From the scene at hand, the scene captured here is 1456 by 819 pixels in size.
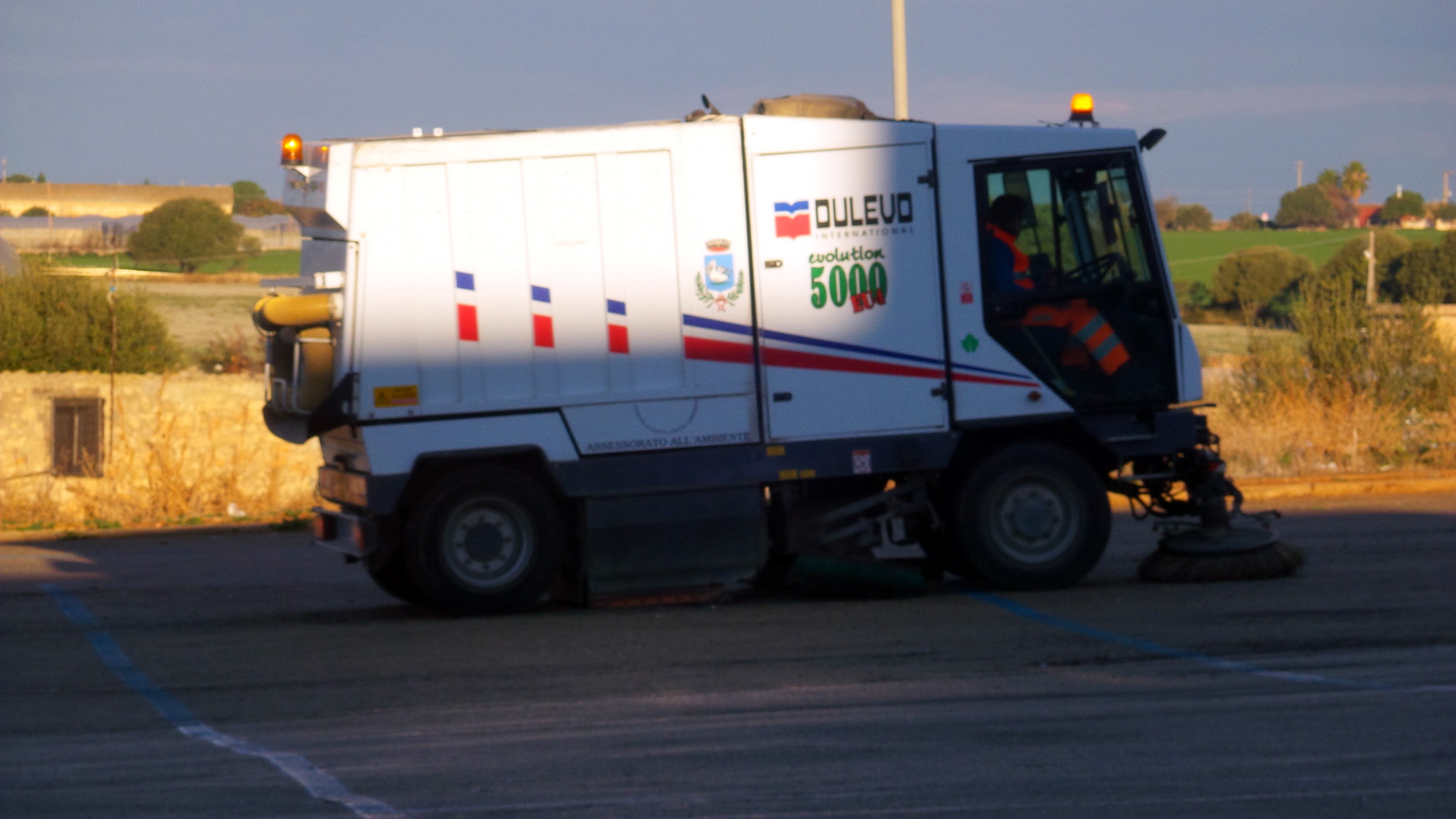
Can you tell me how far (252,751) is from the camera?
5918 mm

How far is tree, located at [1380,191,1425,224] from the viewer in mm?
106750

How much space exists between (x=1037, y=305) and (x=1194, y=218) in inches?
4144

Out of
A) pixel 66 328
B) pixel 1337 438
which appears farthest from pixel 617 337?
pixel 66 328

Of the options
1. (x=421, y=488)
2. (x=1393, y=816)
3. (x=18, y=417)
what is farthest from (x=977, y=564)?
(x=18, y=417)

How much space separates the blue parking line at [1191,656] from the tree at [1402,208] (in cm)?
10781

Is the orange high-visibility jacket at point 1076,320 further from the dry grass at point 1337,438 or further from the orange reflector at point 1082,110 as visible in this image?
the dry grass at point 1337,438

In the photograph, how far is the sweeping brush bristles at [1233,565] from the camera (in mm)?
9734

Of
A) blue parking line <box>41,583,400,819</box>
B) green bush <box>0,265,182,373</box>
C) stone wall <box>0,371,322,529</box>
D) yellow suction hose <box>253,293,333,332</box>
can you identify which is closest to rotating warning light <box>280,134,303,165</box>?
yellow suction hose <box>253,293,333,332</box>

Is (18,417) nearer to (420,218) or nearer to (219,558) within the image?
(219,558)

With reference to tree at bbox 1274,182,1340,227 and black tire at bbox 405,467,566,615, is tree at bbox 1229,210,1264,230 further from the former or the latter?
black tire at bbox 405,467,566,615

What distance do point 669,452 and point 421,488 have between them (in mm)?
1552

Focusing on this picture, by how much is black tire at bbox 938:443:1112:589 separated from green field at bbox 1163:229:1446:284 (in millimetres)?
57936

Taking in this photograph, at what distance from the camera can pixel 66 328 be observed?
24.7 meters

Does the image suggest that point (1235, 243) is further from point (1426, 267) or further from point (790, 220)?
point (790, 220)
